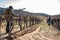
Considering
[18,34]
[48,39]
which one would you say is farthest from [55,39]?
[18,34]

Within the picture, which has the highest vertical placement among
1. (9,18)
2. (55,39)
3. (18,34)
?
(9,18)

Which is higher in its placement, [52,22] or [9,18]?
[9,18]

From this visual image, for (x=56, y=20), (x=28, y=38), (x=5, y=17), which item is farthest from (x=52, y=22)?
(x=5, y=17)

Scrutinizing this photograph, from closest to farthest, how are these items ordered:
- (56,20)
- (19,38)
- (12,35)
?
1. (12,35)
2. (19,38)
3. (56,20)

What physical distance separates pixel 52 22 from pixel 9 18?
19700 mm

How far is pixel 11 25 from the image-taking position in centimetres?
1550

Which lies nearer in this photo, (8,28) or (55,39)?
(8,28)

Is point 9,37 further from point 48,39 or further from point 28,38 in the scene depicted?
point 48,39

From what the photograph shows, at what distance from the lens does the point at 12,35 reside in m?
13.7

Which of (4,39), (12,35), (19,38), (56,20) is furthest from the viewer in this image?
(56,20)

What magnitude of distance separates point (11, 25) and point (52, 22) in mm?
18950

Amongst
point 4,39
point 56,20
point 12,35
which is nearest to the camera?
point 4,39

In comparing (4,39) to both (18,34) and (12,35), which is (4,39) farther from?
(18,34)

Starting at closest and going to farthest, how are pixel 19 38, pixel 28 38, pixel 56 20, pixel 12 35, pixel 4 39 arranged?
pixel 4 39
pixel 12 35
pixel 19 38
pixel 28 38
pixel 56 20
